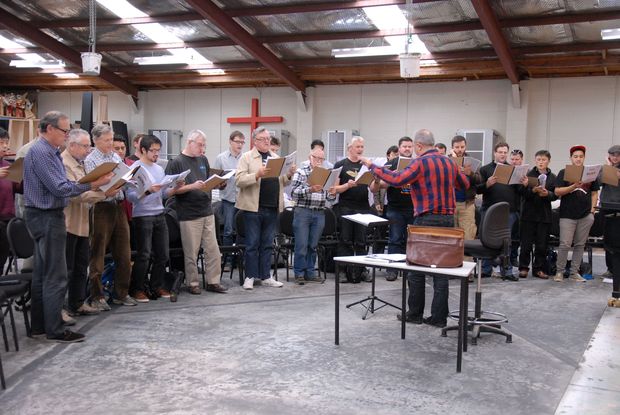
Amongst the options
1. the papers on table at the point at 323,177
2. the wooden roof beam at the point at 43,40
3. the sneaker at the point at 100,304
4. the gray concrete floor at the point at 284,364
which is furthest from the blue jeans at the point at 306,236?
the wooden roof beam at the point at 43,40

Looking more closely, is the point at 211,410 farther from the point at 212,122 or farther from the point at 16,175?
the point at 212,122

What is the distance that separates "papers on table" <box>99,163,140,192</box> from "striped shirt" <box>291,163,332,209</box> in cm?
215

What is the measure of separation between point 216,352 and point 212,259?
1.97m

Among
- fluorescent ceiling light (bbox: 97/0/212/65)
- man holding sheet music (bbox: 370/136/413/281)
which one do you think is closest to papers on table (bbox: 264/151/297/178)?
man holding sheet music (bbox: 370/136/413/281)

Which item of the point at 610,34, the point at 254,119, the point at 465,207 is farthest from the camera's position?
the point at 254,119

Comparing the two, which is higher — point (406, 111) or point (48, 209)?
point (406, 111)

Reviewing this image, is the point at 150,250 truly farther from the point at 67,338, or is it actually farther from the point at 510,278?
the point at 510,278

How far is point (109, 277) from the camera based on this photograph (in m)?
5.50

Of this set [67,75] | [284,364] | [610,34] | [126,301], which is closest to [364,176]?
[126,301]

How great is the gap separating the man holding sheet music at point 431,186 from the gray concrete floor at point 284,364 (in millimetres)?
303

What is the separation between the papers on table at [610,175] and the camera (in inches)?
214

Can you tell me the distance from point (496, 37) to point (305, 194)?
5.47m

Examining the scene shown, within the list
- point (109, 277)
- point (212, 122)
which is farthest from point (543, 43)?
point (109, 277)

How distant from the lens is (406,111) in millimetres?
12961
